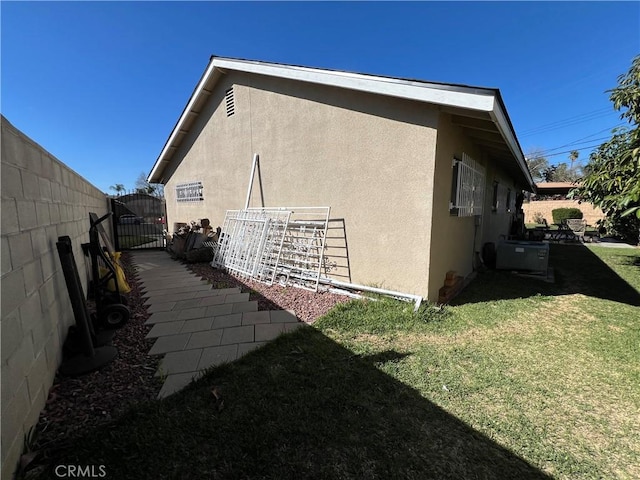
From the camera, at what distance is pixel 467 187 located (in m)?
6.04

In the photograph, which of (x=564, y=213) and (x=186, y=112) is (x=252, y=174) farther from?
(x=564, y=213)

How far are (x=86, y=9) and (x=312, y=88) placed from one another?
13.0 feet

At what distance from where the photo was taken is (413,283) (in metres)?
4.66

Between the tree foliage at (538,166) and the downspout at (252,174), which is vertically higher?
the tree foliage at (538,166)

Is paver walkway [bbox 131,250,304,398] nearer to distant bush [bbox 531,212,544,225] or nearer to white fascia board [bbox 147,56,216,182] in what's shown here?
white fascia board [bbox 147,56,216,182]

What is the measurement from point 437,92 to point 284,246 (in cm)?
415

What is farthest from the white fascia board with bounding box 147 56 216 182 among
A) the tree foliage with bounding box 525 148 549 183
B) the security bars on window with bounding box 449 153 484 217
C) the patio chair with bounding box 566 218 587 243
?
the tree foliage with bounding box 525 148 549 183

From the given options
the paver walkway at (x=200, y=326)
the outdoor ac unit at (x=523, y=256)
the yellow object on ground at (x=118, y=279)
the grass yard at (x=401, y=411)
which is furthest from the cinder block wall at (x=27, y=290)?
the outdoor ac unit at (x=523, y=256)

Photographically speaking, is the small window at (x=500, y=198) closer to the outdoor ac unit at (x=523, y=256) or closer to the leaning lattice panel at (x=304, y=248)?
the outdoor ac unit at (x=523, y=256)

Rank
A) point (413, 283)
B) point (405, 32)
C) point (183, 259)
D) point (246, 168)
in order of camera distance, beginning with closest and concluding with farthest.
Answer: point (413, 283)
point (246, 168)
point (405, 32)
point (183, 259)

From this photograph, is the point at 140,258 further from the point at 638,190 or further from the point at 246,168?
the point at 638,190

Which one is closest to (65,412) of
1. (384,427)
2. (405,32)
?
(384,427)

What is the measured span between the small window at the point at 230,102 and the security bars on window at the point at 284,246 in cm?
324

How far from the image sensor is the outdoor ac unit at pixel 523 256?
7.04 metres
